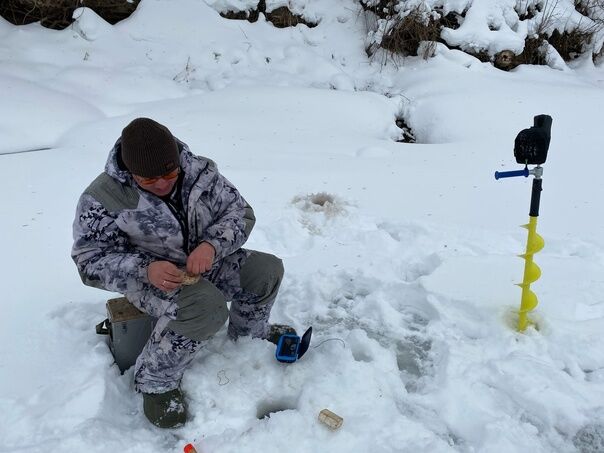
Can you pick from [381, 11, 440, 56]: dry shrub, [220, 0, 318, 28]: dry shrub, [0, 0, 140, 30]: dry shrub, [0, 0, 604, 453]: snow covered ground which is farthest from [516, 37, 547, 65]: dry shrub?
[0, 0, 140, 30]: dry shrub

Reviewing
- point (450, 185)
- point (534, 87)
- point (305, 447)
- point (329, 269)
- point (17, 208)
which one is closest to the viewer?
point (305, 447)

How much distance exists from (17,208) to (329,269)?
1.93m

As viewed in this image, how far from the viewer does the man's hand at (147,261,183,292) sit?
178 centimetres

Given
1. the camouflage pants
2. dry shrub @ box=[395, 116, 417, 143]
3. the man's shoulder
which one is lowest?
dry shrub @ box=[395, 116, 417, 143]

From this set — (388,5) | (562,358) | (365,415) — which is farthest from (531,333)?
(388,5)

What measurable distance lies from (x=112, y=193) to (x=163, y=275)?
1.12 feet

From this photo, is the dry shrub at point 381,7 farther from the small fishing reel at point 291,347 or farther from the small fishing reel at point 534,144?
the small fishing reel at point 291,347

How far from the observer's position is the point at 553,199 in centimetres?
356

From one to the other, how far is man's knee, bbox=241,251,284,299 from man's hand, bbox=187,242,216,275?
0.32 m

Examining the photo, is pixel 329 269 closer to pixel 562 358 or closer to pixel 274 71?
pixel 562 358

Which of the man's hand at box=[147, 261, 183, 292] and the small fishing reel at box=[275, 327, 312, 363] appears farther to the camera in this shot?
the small fishing reel at box=[275, 327, 312, 363]

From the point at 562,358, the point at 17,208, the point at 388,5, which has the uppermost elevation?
the point at 388,5

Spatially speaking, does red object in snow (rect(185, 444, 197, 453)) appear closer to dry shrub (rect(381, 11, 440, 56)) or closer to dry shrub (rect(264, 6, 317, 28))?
dry shrub (rect(381, 11, 440, 56))

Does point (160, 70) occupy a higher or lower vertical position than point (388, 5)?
lower
